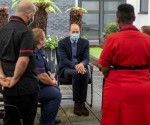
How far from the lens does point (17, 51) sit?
442 cm

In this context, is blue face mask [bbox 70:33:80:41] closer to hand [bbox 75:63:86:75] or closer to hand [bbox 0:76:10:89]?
hand [bbox 75:63:86:75]

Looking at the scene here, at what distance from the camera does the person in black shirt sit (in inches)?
172

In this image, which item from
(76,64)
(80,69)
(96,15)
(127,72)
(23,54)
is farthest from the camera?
(96,15)

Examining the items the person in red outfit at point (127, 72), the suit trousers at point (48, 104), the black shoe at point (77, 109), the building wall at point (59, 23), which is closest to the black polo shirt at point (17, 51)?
the person in red outfit at point (127, 72)

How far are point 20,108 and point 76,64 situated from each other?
2676 millimetres

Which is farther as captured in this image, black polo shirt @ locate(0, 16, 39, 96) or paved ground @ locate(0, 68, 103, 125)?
paved ground @ locate(0, 68, 103, 125)

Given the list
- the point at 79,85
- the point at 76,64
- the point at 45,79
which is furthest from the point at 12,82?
the point at 76,64

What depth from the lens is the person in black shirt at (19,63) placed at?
4367mm

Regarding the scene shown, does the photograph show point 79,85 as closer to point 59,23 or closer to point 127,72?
point 127,72

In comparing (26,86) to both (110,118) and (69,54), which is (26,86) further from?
(69,54)

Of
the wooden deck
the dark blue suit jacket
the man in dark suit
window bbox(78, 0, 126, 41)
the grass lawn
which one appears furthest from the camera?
window bbox(78, 0, 126, 41)

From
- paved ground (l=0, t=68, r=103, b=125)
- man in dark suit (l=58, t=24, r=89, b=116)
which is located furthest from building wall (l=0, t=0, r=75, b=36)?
man in dark suit (l=58, t=24, r=89, b=116)

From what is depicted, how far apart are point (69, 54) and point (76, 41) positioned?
0.26 m

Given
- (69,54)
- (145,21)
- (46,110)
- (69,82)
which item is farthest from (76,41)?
(145,21)
